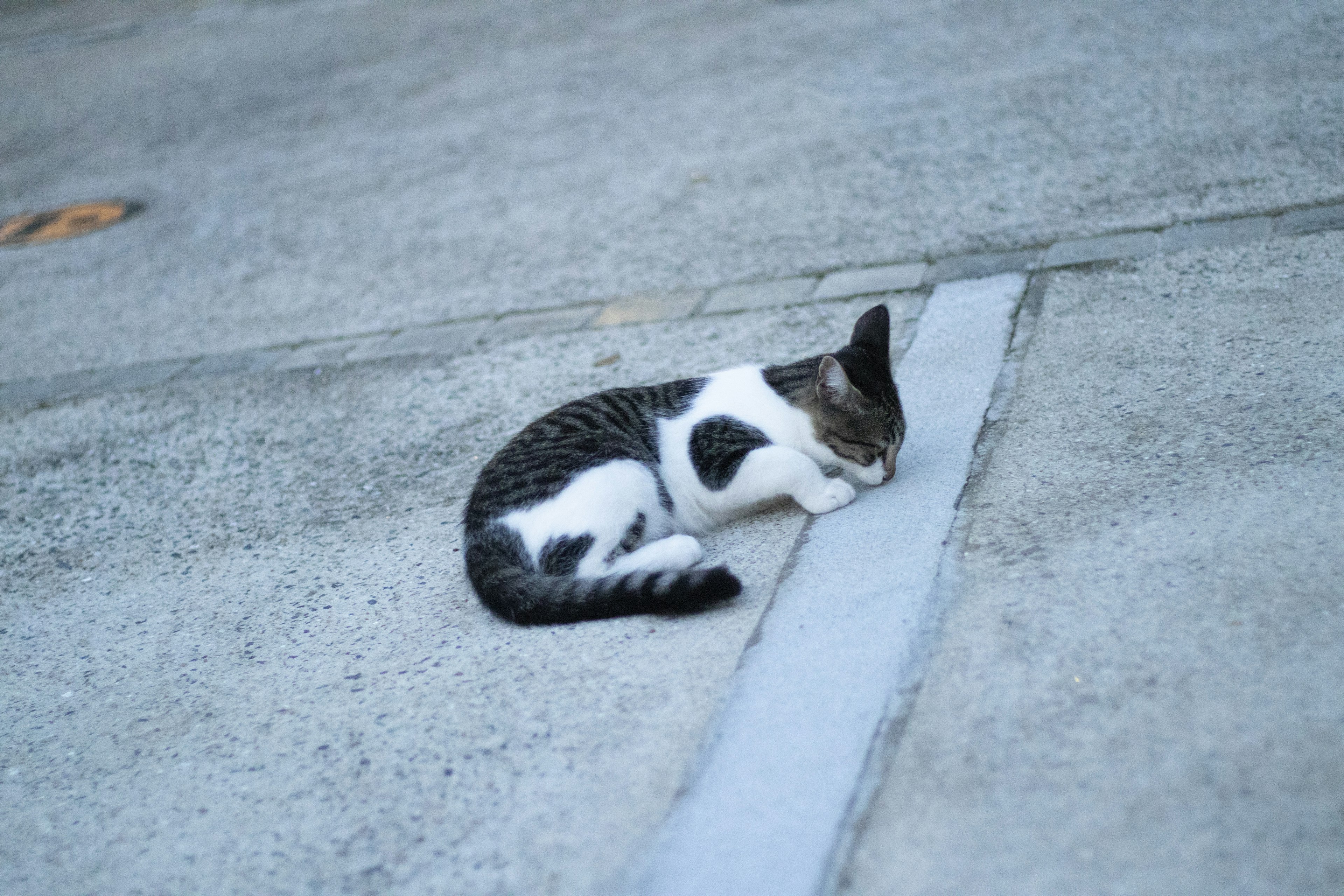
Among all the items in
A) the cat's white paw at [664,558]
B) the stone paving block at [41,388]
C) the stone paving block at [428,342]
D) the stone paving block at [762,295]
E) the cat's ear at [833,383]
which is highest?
the cat's ear at [833,383]

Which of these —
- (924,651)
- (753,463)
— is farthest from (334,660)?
(924,651)

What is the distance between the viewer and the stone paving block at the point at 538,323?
486 centimetres

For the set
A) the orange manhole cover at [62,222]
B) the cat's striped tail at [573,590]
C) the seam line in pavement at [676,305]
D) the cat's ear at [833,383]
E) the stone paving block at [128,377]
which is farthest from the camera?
the orange manhole cover at [62,222]

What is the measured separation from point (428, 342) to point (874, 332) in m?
2.41

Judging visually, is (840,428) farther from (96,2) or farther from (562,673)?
(96,2)

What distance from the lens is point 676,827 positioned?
2.14 m

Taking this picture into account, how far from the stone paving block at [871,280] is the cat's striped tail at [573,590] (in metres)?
2.13

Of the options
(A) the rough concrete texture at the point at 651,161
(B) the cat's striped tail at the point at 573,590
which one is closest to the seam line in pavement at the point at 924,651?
(B) the cat's striped tail at the point at 573,590

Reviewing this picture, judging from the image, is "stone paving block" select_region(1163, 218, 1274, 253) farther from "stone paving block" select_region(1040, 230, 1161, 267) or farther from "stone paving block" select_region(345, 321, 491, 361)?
"stone paving block" select_region(345, 321, 491, 361)

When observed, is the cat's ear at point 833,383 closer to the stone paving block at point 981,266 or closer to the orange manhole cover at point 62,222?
the stone paving block at point 981,266

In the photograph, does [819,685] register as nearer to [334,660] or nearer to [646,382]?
[334,660]

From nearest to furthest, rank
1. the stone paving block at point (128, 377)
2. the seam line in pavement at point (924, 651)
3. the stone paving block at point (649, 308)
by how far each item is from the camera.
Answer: the seam line in pavement at point (924, 651) → the stone paving block at point (649, 308) → the stone paving block at point (128, 377)

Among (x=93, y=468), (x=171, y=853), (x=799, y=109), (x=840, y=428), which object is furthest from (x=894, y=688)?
(x=799, y=109)

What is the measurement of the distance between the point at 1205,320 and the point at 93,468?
4244 mm
